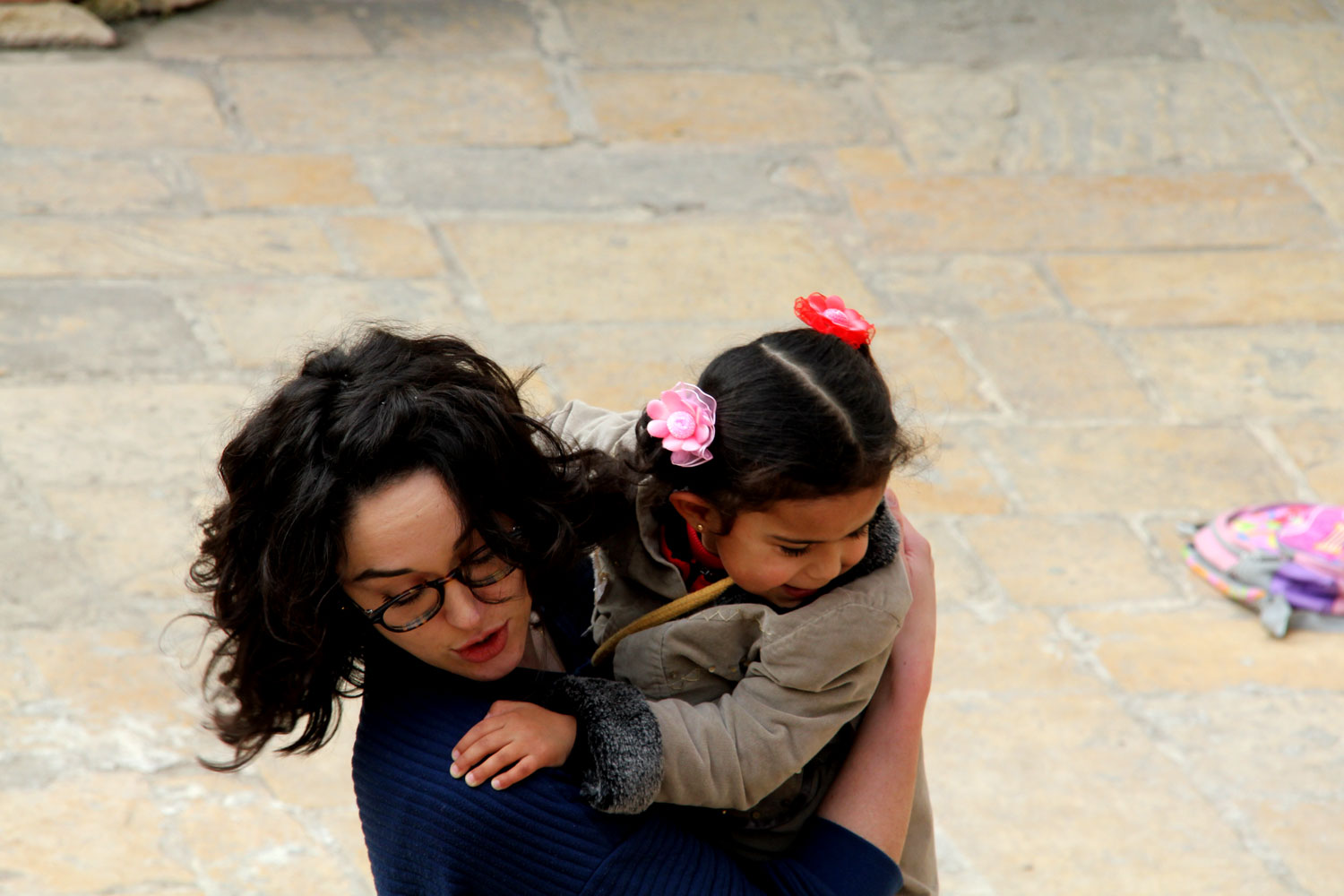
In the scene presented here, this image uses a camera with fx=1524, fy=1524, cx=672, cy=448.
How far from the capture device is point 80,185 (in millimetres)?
4652

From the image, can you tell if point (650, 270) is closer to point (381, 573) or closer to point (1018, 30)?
point (1018, 30)

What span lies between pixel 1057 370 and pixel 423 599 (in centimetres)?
318

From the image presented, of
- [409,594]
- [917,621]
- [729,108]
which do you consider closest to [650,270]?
[729,108]

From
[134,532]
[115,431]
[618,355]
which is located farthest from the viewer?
[618,355]

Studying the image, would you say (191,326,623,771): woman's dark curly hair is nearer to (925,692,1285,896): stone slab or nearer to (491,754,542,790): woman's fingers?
(491,754,542,790): woman's fingers

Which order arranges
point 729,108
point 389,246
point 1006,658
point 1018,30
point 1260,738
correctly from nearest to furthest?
1. point 1260,738
2. point 1006,658
3. point 389,246
4. point 729,108
5. point 1018,30

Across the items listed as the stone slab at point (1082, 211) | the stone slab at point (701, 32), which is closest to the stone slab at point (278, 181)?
the stone slab at point (701, 32)

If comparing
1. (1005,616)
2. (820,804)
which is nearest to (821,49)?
(1005,616)

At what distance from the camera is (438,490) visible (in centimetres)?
147

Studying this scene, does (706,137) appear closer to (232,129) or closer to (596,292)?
(596,292)

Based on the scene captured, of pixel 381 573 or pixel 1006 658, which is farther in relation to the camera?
pixel 1006 658

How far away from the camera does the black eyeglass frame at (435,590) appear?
4.87 feet

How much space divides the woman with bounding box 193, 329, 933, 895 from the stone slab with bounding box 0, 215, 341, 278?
2.95m

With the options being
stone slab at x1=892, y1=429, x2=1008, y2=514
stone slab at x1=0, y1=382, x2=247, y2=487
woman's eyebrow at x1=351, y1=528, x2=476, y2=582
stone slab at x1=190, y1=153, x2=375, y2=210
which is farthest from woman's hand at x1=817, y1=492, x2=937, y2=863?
stone slab at x1=190, y1=153, x2=375, y2=210
